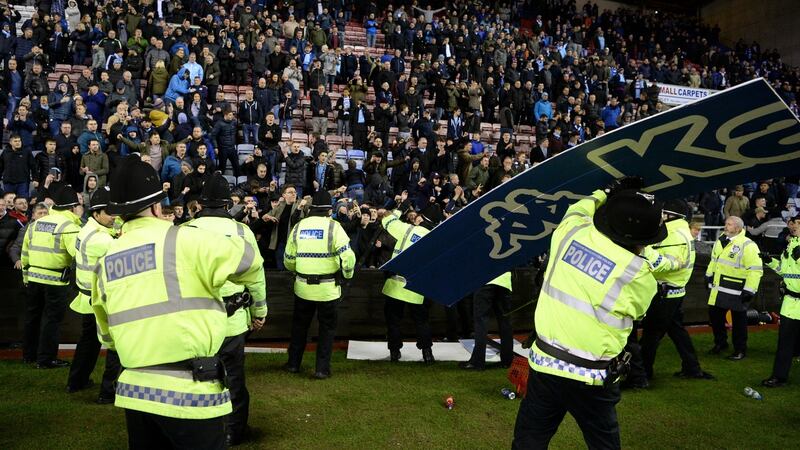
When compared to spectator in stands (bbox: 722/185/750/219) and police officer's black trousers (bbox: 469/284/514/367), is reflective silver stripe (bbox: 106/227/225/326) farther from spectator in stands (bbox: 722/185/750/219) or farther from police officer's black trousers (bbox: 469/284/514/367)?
spectator in stands (bbox: 722/185/750/219)

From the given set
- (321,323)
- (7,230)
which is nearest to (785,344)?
(321,323)

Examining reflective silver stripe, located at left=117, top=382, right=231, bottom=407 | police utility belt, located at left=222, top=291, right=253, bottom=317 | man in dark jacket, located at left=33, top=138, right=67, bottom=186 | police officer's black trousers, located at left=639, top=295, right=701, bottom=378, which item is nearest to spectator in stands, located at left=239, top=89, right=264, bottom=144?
man in dark jacket, located at left=33, top=138, right=67, bottom=186

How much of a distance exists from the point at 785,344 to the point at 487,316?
313 cm

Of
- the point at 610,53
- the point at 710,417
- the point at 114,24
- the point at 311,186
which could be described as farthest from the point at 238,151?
the point at 610,53

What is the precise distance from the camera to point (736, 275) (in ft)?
25.6

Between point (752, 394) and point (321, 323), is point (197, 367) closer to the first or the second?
point (321, 323)

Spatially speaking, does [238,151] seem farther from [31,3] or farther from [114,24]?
[31,3]

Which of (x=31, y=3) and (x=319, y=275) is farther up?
(x=31, y=3)

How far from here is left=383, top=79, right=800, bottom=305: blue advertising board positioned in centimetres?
338

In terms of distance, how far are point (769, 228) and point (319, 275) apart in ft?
41.1

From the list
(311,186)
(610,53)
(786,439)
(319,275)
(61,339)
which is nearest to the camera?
(786,439)

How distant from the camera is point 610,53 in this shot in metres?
24.7

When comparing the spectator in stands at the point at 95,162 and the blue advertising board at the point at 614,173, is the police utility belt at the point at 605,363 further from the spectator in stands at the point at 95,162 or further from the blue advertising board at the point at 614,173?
the spectator in stands at the point at 95,162

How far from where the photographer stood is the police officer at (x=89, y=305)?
5203mm
